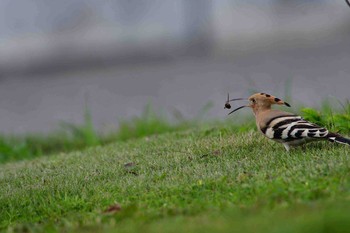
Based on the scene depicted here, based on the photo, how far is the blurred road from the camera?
1109 centimetres

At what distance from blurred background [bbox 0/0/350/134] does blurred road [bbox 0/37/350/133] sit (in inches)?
0.7

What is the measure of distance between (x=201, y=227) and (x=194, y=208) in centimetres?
64

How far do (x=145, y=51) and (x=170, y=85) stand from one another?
210 cm

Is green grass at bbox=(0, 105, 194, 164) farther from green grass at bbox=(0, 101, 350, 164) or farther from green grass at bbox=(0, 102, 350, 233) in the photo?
green grass at bbox=(0, 102, 350, 233)

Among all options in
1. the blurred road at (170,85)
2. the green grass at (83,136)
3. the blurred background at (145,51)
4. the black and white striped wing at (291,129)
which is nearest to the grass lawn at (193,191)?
the black and white striped wing at (291,129)

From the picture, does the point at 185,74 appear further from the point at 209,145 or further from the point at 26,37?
the point at 209,145

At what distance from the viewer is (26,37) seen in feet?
47.4

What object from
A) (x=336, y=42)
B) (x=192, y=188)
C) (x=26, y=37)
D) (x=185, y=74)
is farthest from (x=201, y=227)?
(x=26, y=37)

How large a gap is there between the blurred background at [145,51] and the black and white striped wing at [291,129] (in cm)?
562

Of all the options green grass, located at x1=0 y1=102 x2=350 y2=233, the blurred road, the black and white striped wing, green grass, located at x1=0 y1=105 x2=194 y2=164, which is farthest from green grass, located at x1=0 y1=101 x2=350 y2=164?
the black and white striped wing

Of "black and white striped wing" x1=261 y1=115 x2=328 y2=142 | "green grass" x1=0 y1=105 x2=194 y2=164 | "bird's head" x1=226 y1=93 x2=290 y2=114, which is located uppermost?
"bird's head" x1=226 y1=93 x2=290 y2=114

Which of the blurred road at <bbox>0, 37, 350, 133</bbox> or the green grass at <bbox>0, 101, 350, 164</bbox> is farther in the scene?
the blurred road at <bbox>0, 37, 350, 133</bbox>

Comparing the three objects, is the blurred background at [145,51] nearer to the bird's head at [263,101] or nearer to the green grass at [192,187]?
the green grass at [192,187]

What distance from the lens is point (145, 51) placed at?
14.1m
